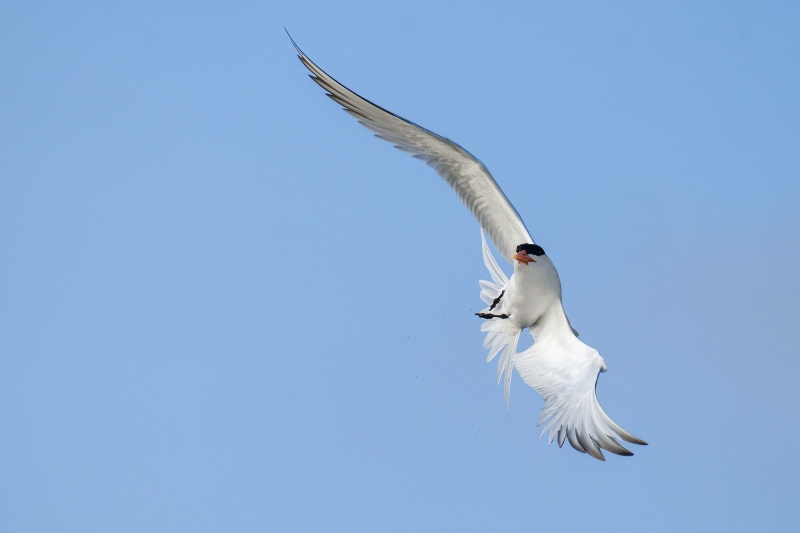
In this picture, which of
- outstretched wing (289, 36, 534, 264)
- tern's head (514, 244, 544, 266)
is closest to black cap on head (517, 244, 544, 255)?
tern's head (514, 244, 544, 266)

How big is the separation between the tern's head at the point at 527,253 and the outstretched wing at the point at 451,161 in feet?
1.83

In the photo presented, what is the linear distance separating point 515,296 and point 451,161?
5.38 feet

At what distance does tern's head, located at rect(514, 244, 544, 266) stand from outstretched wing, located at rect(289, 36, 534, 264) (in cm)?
56

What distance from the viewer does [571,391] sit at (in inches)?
357

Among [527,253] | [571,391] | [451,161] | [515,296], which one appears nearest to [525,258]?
[527,253]

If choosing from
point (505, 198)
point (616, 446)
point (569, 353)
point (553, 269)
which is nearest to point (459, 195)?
point (505, 198)

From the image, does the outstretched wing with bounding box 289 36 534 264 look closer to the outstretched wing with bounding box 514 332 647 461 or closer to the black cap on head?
the black cap on head

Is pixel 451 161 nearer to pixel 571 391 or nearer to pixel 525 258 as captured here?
pixel 525 258

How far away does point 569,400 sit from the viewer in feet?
29.5

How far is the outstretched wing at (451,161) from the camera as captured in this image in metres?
10.3

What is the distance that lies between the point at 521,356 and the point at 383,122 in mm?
2881

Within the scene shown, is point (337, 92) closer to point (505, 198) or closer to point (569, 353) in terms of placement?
point (505, 198)

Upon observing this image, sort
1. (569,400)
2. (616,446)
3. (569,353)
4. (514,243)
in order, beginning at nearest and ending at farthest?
(616,446)
(569,400)
(569,353)
(514,243)

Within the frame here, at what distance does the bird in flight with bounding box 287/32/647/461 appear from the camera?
29.3 feet
